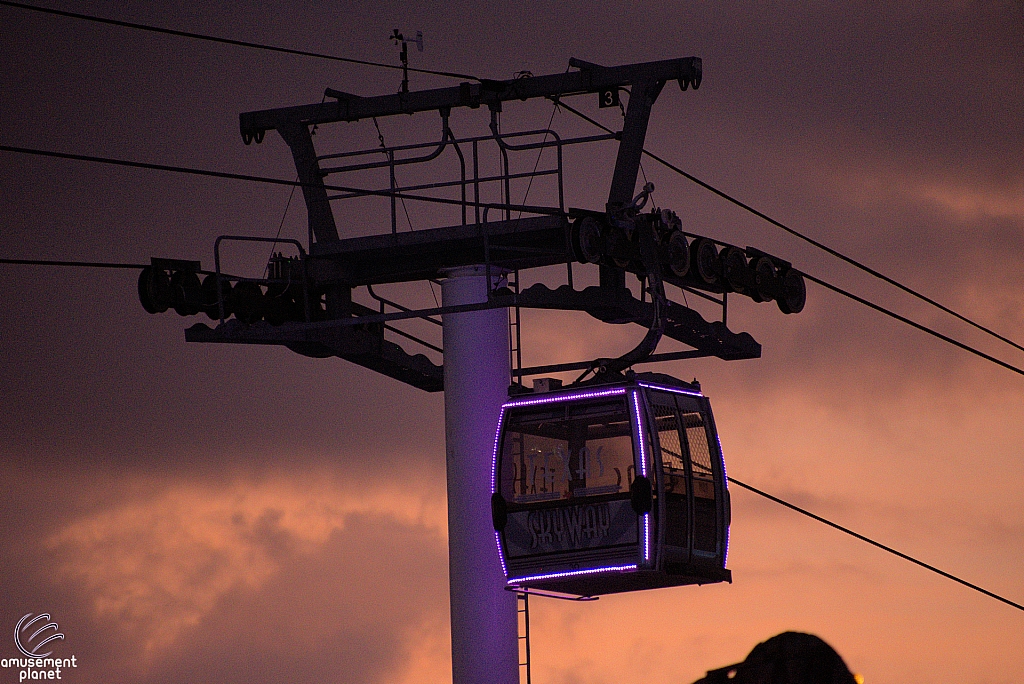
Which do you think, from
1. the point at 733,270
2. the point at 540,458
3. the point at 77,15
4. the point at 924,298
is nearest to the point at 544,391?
the point at 540,458

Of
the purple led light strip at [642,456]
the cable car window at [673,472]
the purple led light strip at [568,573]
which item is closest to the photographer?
the purple led light strip at [642,456]

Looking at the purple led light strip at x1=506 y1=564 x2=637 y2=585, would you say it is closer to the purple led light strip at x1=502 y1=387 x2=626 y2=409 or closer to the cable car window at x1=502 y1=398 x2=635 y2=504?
the cable car window at x1=502 y1=398 x2=635 y2=504

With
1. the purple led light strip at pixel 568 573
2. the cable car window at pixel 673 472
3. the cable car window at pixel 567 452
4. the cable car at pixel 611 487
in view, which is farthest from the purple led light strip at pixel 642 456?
the purple led light strip at pixel 568 573

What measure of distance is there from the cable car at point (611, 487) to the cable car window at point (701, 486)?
10 millimetres

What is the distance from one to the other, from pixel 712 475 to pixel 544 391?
2.02 meters

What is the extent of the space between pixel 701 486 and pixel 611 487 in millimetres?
1118

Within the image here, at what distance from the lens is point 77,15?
20.4 m

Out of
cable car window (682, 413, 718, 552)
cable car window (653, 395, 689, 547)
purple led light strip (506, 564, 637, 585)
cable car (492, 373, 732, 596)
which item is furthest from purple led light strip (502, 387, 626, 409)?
purple led light strip (506, 564, 637, 585)

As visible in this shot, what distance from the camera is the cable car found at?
19.4 metres

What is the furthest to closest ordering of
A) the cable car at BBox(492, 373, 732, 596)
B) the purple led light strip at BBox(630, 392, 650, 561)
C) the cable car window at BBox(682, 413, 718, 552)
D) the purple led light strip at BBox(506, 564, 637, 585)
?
the cable car window at BBox(682, 413, 718, 552) → the purple led light strip at BBox(506, 564, 637, 585) → the cable car at BBox(492, 373, 732, 596) → the purple led light strip at BBox(630, 392, 650, 561)

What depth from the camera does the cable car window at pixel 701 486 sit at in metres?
20.0

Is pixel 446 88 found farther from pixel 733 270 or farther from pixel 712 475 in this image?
pixel 712 475

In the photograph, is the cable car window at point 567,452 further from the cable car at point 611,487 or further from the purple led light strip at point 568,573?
the purple led light strip at point 568,573

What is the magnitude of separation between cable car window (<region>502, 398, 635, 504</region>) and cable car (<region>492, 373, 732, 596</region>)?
1 centimetres
